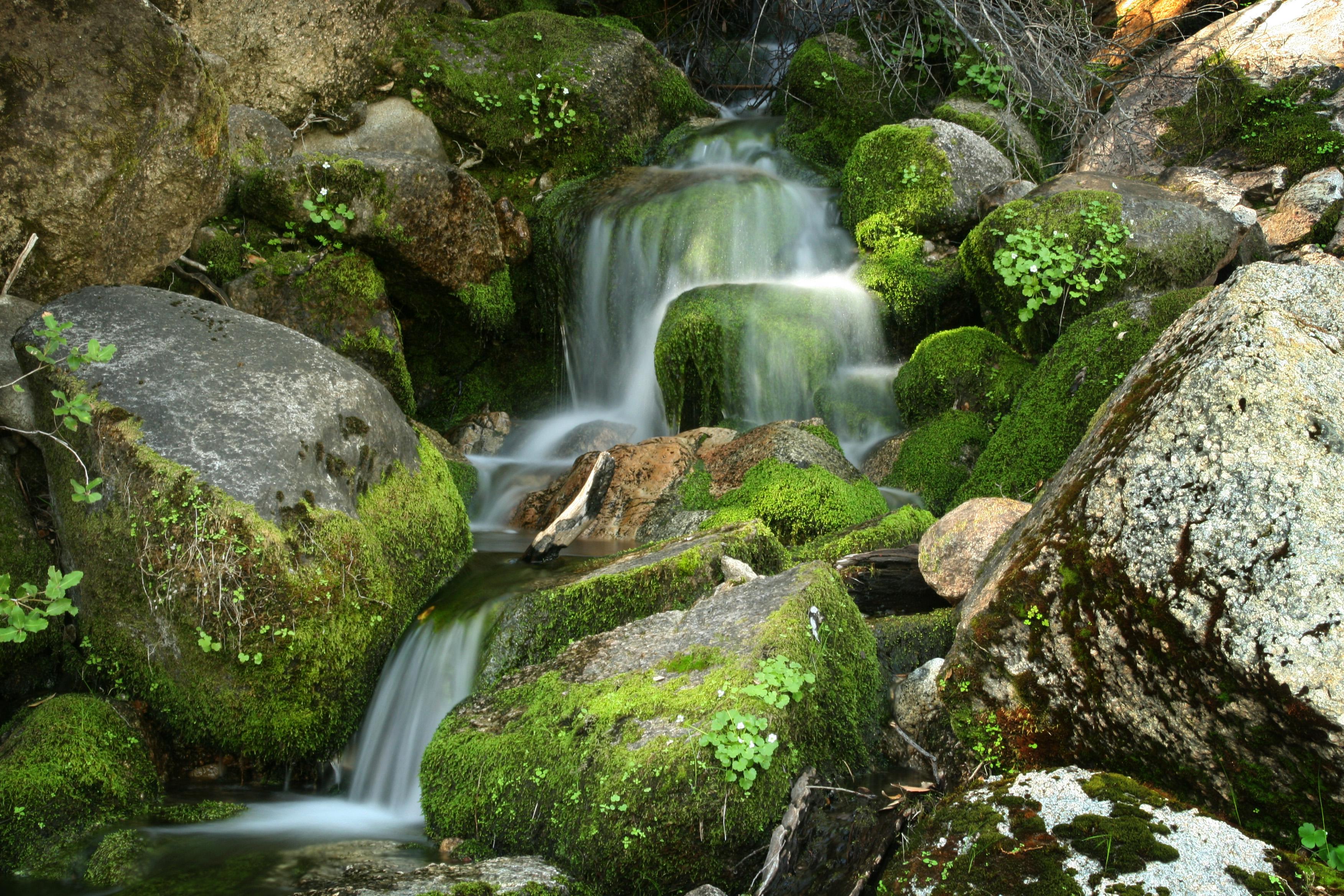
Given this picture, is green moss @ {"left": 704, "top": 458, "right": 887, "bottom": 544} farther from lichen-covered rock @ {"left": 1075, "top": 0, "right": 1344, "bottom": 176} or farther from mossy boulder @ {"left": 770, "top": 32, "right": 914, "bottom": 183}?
mossy boulder @ {"left": 770, "top": 32, "right": 914, "bottom": 183}

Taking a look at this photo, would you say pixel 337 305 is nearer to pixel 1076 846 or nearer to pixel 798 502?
pixel 798 502

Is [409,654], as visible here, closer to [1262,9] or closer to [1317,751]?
[1317,751]

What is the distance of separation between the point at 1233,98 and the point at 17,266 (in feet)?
34.0

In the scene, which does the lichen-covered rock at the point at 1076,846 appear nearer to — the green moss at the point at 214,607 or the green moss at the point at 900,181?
the green moss at the point at 214,607

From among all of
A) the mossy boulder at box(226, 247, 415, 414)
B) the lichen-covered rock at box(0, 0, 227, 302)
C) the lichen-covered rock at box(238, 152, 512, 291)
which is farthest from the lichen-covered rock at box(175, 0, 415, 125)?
the lichen-covered rock at box(0, 0, 227, 302)

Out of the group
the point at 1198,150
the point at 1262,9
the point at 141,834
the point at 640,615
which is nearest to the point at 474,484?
the point at 640,615

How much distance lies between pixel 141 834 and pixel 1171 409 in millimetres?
3840

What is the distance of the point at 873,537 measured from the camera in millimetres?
5000

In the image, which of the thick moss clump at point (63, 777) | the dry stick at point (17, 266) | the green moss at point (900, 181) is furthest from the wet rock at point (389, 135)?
the thick moss clump at point (63, 777)

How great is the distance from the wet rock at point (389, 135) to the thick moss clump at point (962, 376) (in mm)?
5671

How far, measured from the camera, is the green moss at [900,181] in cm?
824

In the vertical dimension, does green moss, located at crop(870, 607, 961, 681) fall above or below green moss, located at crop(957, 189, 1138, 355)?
below

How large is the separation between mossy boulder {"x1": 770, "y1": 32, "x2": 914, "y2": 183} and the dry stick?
773 cm

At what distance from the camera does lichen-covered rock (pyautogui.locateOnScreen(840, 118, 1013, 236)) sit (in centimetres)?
821
